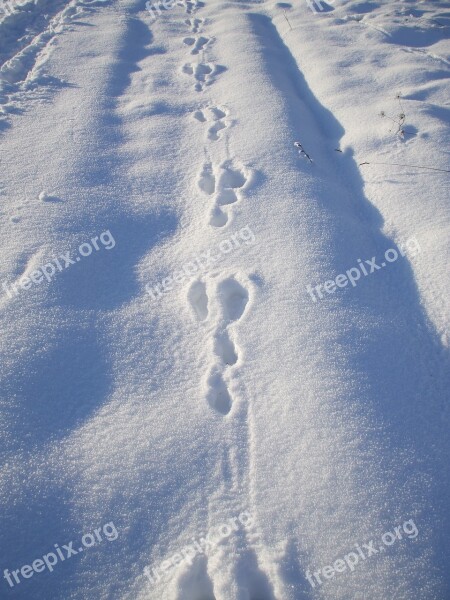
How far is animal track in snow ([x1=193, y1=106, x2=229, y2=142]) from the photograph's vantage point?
2.92m

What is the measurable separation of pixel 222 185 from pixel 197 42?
8.66 feet

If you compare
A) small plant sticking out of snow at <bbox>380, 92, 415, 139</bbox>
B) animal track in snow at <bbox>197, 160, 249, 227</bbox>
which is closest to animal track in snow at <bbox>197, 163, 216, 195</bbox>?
animal track in snow at <bbox>197, 160, 249, 227</bbox>

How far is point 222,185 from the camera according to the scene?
2.51m

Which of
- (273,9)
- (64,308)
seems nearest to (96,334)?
(64,308)

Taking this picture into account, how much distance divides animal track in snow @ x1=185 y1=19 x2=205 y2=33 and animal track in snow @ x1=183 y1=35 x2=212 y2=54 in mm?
235

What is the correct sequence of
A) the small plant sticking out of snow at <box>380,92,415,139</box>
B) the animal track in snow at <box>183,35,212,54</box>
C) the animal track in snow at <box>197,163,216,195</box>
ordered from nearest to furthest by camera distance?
the animal track in snow at <box>197,163,216,195</box>, the small plant sticking out of snow at <box>380,92,415,139</box>, the animal track in snow at <box>183,35,212,54</box>

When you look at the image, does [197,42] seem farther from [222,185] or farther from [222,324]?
[222,324]

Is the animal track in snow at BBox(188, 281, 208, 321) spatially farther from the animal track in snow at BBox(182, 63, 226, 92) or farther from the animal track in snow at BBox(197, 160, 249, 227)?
the animal track in snow at BBox(182, 63, 226, 92)

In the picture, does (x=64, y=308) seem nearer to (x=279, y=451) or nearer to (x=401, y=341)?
(x=279, y=451)

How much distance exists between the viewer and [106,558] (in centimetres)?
128

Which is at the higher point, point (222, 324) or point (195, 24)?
point (195, 24)

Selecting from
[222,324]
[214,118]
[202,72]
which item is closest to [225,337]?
[222,324]

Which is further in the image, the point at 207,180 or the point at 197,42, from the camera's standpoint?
the point at 197,42

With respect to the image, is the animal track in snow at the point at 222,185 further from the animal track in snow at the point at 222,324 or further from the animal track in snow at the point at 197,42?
the animal track in snow at the point at 197,42
